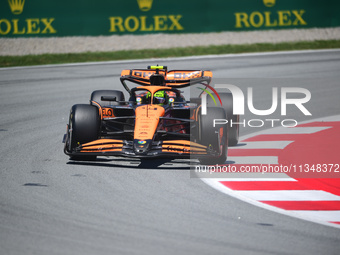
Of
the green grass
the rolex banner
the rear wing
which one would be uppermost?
the rolex banner

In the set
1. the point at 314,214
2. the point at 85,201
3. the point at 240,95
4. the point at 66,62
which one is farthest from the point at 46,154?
the point at 66,62

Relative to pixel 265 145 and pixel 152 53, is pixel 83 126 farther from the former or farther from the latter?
pixel 152 53

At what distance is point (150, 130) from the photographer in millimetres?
9328

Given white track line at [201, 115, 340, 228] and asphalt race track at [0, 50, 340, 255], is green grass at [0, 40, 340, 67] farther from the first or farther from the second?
white track line at [201, 115, 340, 228]

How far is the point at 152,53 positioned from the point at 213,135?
14.3 metres

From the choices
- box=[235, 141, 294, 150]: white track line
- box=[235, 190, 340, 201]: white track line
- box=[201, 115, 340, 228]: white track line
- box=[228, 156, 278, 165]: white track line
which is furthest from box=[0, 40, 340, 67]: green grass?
box=[235, 190, 340, 201]: white track line

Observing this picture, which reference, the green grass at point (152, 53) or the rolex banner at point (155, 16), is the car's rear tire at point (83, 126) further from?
the rolex banner at point (155, 16)

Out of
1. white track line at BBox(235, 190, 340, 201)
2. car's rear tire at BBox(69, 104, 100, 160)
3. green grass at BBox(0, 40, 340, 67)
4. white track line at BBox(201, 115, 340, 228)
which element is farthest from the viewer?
green grass at BBox(0, 40, 340, 67)

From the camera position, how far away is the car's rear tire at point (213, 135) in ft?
30.7

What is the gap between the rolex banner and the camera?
23203 mm

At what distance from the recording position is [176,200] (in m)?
7.72

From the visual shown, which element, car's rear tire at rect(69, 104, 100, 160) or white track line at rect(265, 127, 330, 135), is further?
white track line at rect(265, 127, 330, 135)

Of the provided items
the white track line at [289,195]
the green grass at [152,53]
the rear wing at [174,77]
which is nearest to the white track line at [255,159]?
the rear wing at [174,77]

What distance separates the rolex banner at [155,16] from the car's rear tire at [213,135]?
14.8 m
